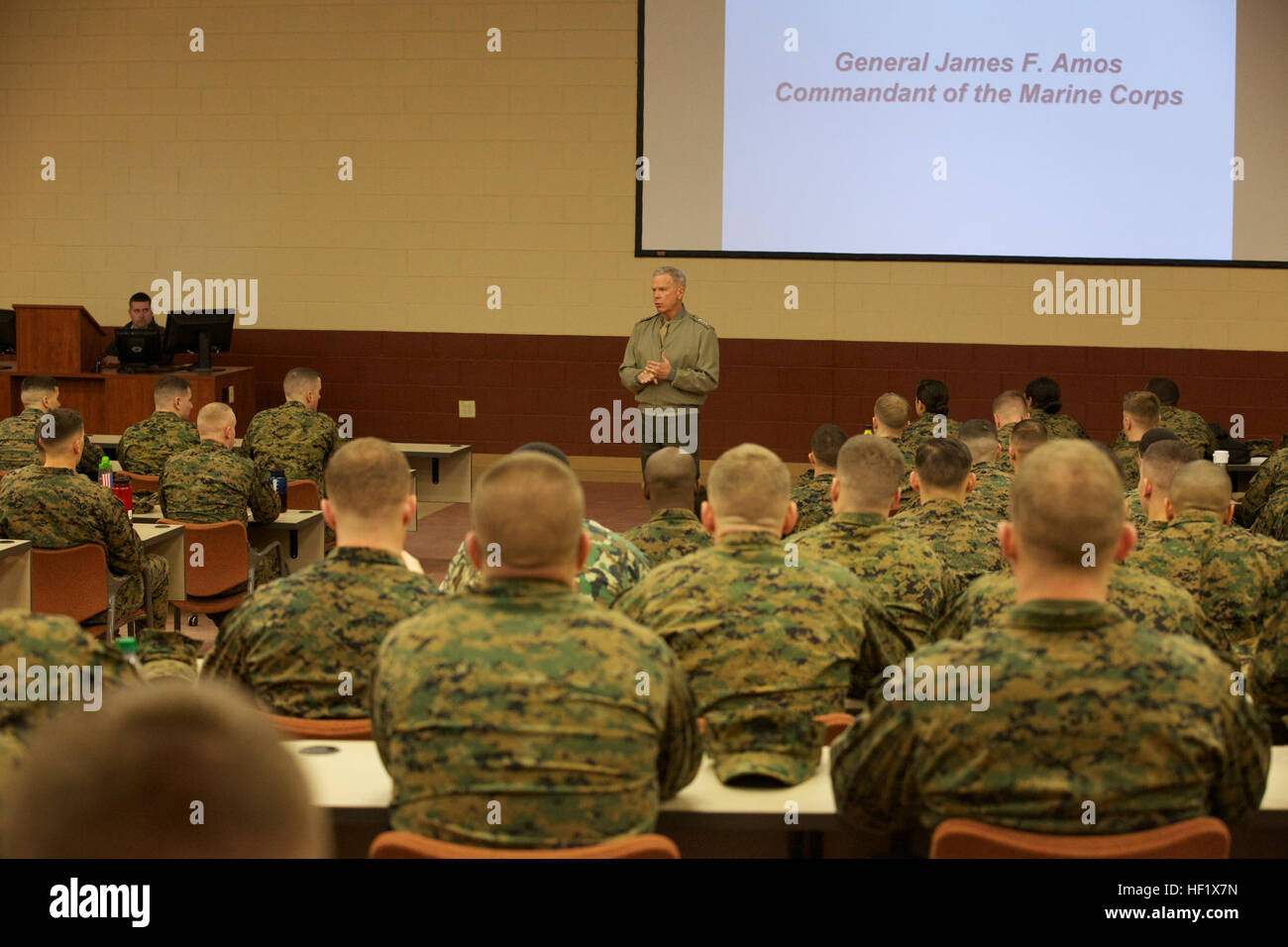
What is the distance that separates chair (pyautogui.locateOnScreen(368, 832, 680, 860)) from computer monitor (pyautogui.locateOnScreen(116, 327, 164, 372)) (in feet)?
28.7

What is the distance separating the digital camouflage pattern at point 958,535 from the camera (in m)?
4.42

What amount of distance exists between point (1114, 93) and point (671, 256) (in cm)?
348

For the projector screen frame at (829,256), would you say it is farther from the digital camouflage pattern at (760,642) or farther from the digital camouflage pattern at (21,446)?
the digital camouflage pattern at (760,642)

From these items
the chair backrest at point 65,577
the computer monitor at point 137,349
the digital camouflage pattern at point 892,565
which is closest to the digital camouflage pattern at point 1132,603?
the digital camouflage pattern at point 892,565

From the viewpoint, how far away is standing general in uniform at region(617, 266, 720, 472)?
7422 millimetres

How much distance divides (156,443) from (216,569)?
147cm

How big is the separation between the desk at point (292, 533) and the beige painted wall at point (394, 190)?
4.56 m

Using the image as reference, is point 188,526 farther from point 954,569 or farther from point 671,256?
point 671,256

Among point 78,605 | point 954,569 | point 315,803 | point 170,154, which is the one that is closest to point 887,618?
point 954,569

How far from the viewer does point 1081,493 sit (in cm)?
224

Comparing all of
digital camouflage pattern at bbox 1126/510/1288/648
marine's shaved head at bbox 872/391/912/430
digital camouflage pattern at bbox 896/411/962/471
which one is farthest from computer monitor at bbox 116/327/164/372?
digital camouflage pattern at bbox 1126/510/1288/648

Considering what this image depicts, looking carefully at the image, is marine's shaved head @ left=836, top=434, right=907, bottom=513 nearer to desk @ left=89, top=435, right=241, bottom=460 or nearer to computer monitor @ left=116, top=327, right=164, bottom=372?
desk @ left=89, top=435, right=241, bottom=460

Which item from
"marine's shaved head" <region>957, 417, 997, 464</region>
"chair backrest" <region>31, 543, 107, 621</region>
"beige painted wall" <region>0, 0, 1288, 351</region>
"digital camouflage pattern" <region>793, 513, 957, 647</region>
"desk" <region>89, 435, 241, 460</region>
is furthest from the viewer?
"beige painted wall" <region>0, 0, 1288, 351</region>

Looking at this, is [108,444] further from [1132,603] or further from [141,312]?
[1132,603]
